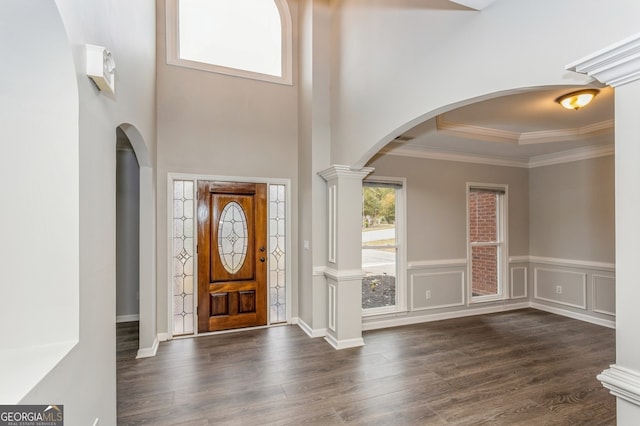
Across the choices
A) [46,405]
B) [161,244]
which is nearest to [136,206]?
[161,244]

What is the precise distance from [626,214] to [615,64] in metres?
0.60

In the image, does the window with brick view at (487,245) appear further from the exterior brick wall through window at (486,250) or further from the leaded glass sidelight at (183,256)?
the leaded glass sidelight at (183,256)

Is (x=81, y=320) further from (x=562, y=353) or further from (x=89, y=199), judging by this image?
(x=562, y=353)

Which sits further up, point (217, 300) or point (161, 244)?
point (161, 244)

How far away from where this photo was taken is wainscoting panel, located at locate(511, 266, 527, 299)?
211 inches

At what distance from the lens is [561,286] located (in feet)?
16.5

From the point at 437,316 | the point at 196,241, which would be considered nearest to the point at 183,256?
the point at 196,241

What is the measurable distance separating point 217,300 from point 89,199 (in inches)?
116

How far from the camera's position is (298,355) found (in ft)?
11.3

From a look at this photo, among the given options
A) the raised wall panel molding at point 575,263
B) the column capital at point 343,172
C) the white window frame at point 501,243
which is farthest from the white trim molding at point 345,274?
the raised wall panel molding at point 575,263

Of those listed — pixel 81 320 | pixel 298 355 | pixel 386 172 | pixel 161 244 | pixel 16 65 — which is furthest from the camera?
pixel 386 172

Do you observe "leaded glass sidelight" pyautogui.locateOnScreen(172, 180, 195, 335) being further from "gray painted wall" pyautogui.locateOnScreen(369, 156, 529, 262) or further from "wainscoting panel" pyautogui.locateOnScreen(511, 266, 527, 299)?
"wainscoting panel" pyautogui.locateOnScreen(511, 266, 527, 299)

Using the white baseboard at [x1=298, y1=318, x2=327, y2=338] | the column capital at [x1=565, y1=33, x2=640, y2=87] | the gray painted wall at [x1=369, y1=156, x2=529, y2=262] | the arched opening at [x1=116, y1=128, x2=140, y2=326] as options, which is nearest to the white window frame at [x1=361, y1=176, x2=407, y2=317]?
the gray painted wall at [x1=369, y1=156, x2=529, y2=262]

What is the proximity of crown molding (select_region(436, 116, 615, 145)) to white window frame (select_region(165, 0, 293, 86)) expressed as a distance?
7.31 ft
